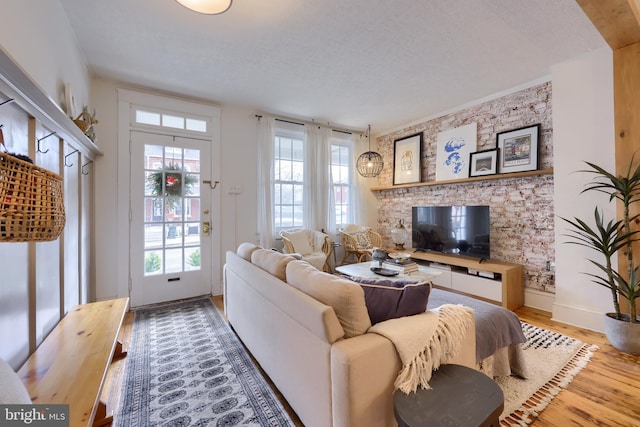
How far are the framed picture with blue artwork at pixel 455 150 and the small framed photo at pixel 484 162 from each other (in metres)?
0.07

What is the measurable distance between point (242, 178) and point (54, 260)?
252 centimetres

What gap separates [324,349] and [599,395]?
6.38ft

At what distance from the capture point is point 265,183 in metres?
4.19

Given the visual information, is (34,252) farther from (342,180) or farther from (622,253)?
(622,253)

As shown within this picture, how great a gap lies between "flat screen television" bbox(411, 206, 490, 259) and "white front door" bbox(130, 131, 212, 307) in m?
3.27

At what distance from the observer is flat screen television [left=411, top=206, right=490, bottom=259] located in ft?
11.6

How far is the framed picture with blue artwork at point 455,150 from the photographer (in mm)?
3859

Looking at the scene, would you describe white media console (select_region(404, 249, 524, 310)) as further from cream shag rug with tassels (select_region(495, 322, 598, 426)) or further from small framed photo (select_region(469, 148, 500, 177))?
small framed photo (select_region(469, 148, 500, 177))

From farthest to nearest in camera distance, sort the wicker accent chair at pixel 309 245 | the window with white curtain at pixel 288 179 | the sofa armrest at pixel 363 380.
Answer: the window with white curtain at pixel 288 179
the wicker accent chair at pixel 309 245
the sofa armrest at pixel 363 380

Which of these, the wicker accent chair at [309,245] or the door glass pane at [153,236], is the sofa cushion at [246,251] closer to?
the wicker accent chair at [309,245]

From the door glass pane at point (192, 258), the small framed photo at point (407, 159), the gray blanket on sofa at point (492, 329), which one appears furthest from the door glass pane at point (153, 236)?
the small framed photo at point (407, 159)

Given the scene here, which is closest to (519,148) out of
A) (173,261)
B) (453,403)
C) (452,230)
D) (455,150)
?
(455,150)

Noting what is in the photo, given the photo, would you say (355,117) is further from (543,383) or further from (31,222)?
(31,222)

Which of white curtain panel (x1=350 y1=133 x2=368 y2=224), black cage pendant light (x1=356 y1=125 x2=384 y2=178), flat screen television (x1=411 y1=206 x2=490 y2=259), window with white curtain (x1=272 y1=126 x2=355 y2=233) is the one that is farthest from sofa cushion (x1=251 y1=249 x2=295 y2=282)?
white curtain panel (x1=350 y1=133 x2=368 y2=224)
